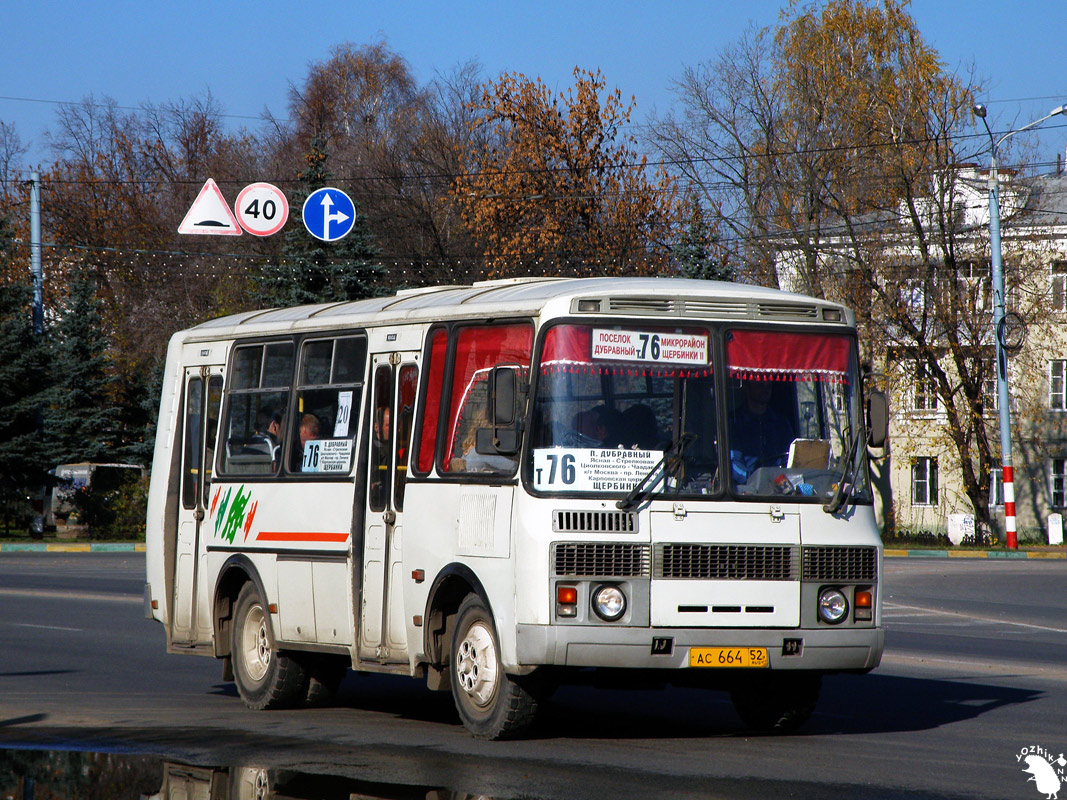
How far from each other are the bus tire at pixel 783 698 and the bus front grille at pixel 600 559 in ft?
4.66

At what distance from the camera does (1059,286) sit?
51.5m

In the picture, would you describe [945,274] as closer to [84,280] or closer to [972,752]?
[84,280]

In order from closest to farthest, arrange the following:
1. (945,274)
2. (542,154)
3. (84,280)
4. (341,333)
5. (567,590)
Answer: (567,590), (341,333), (945,274), (84,280), (542,154)

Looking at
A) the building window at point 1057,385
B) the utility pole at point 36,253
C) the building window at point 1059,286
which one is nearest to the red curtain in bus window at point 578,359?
the utility pole at point 36,253

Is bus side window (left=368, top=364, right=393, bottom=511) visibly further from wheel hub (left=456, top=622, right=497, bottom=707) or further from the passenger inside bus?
the passenger inside bus

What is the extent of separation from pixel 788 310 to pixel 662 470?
56.7 inches

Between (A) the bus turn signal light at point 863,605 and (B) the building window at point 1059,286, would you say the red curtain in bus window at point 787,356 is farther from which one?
(B) the building window at point 1059,286

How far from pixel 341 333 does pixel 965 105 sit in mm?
38693

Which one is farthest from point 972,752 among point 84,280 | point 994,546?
point 84,280

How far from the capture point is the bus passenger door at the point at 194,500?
12656 mm

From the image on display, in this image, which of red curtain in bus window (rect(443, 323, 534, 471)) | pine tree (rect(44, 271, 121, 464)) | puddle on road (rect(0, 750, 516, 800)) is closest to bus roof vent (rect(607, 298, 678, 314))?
red curtain in bus window (rect(443, 323, 534, 471))

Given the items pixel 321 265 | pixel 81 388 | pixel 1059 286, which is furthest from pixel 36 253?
pixel 1059 286

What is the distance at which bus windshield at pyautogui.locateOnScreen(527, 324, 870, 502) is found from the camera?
9234 mm

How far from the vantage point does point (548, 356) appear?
9.35 metres
